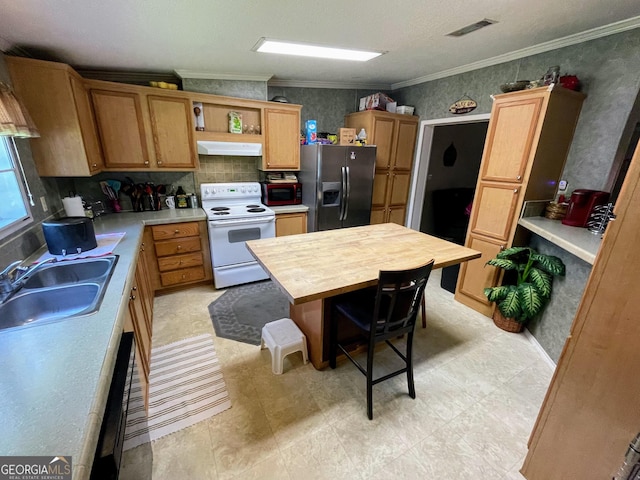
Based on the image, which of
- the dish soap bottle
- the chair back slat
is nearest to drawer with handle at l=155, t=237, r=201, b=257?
the dish soap bottle

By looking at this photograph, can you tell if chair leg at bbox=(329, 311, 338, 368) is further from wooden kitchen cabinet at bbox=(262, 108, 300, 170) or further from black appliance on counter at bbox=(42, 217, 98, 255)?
wooden kitchen cabinet at bbox=(262, 108, 300, 170)

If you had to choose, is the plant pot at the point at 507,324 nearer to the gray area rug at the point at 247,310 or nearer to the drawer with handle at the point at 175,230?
the gray area rug at the point at 247,310

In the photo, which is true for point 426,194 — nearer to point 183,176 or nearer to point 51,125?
point 183,176

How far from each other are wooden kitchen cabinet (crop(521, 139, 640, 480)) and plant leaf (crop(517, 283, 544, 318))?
1263 mm

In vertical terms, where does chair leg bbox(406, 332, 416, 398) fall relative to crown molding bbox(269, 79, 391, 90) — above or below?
below

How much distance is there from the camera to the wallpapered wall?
2057 millimetres

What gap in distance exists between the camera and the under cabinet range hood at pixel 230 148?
314 centimetres

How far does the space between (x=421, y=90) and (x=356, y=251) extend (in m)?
3.03

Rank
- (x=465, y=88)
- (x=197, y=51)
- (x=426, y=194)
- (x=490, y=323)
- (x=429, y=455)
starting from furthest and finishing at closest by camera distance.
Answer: (x=426, y=194) < (x=465, y=88) < (x=490, y=323) < (x=197, y=51) < (x=429, y=455)

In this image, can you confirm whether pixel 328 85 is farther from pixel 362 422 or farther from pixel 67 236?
pixel 362 422

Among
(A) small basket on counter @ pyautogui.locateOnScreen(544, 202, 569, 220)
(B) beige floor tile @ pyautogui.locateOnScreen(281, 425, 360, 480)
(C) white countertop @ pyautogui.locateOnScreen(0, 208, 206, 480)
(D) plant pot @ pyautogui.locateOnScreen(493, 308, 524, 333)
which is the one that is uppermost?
(A) small basket on counter @ pyautogui.locateOnScreen(544, 202, 569, 220)

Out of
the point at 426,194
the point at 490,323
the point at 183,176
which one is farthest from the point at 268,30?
the point at 426,194

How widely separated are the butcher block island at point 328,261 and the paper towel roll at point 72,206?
1564mm

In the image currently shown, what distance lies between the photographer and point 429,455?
1502mm
